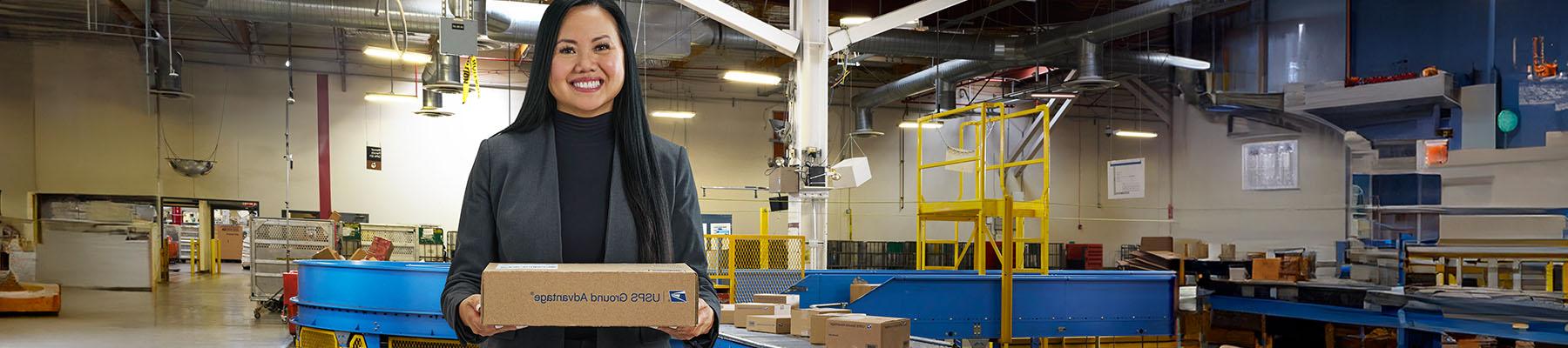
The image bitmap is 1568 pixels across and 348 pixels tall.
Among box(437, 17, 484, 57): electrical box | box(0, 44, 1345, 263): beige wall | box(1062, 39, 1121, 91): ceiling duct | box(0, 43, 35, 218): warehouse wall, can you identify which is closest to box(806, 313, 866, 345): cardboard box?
box(437, 17, 484, 57): electrical box

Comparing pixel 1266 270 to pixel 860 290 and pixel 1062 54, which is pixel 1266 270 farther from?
pixel 1062 54

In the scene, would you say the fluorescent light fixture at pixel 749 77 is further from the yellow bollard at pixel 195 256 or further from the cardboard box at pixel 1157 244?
the yellow bollard at pixel 195 256

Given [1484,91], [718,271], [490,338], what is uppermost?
[1484,91]

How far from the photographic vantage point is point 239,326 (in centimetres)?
1168

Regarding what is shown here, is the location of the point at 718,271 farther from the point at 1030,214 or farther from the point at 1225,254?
the point at 1225,254

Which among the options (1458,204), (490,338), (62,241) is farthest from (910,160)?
(490,338)

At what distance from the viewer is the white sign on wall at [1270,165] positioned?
19.4 ft

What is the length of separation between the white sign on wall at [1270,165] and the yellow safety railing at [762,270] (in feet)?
11.7

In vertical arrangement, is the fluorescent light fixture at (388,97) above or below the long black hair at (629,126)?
above

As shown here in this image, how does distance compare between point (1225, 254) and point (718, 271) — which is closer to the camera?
point (1225, 254)

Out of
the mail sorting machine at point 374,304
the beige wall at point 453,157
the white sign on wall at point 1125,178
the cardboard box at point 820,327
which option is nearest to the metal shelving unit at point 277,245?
the beige wall at point 453,157

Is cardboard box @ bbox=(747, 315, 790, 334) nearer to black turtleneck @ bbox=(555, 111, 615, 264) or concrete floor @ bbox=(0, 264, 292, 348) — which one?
black turtleneck @ bbox=(555, 111, 615, 264)

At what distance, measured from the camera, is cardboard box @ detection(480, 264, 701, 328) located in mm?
1501

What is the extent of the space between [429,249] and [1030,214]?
1415cm
